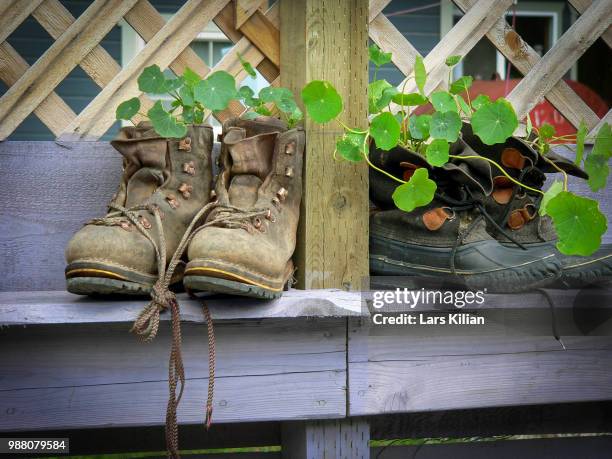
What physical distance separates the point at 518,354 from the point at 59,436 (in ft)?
3.22

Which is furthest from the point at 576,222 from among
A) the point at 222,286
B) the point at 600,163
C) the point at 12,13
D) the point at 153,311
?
the point at 12,13

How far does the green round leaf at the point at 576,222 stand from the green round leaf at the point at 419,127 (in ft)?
0.87

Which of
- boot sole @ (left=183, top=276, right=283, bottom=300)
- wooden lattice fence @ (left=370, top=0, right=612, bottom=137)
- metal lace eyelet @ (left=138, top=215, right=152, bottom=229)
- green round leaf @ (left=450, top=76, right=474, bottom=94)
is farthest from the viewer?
wooden lattice fence @ (left=370, top=0, right=612, bottom=137)

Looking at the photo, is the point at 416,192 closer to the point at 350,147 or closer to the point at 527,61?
the point at 350,147

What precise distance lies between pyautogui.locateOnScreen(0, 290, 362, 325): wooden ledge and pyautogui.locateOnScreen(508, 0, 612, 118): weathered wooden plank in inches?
28.5

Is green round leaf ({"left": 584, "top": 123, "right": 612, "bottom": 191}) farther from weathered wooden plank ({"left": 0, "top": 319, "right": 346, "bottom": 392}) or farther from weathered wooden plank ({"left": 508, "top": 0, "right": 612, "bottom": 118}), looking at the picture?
weathered wooden plank ({"left": 0, "top": 319, "right": 346, "bottom": 392})

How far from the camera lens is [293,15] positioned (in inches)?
54.3

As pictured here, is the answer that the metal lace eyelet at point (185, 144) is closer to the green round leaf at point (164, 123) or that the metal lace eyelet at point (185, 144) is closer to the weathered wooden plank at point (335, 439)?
the green round leaf at point (164, 123)

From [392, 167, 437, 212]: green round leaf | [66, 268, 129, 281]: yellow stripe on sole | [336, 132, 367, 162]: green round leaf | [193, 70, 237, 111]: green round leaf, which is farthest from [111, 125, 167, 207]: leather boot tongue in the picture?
[392, 167, 437, 212]: green round leaf

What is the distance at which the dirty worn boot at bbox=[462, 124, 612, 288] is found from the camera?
1328 mm

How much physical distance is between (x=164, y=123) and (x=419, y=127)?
18.5 inches

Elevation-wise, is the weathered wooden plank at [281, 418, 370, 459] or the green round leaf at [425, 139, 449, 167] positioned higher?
the green round leaf at [425, 139, 449, 167]

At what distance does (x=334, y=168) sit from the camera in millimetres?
1309

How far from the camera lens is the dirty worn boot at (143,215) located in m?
1.11
